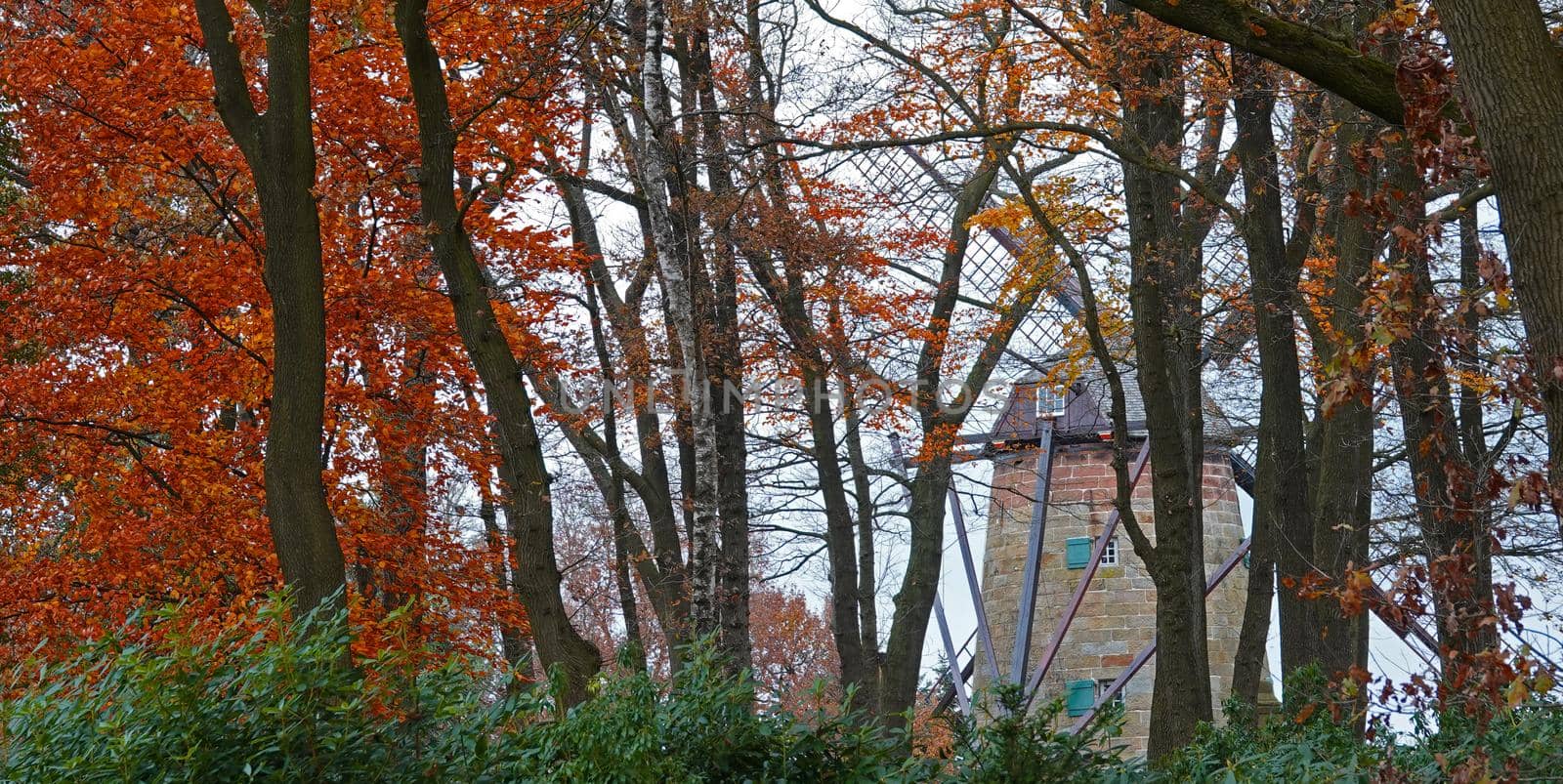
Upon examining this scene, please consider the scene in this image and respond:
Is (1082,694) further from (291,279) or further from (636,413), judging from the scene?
(291,279)

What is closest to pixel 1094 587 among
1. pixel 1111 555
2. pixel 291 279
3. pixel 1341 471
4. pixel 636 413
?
pixel 1111 555

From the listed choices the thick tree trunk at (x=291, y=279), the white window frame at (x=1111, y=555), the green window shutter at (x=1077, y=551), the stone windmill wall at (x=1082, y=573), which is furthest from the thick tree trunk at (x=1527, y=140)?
the green window shutter at (x=1077, y=551)

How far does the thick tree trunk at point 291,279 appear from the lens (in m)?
8.30

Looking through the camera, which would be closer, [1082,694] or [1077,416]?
[1082,694]

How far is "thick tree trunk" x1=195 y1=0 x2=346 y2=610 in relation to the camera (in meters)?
8.30

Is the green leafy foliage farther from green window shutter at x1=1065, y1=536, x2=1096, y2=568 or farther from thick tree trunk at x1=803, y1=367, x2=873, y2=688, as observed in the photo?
green window shutter at x1=1065, y1=536, x2=1096, y2=568

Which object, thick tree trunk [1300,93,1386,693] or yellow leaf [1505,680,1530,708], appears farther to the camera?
thick tree trunk [1300,93,1386,693]

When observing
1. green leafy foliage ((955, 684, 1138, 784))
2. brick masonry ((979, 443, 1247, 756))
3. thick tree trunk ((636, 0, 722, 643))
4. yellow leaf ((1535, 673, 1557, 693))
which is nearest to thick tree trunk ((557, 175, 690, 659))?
thick tree trunk ((636, 0, 722, 643))

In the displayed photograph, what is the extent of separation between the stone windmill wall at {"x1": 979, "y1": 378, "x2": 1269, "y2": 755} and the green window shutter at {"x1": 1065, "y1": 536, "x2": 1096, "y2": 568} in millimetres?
16

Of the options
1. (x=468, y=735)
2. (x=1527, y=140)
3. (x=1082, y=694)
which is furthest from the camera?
(x=1082, y=694)

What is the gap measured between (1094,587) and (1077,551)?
798mm

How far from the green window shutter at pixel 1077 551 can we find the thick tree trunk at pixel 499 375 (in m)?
15.8

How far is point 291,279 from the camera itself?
8.52 meters

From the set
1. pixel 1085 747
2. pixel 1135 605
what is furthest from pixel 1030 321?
pixel 1085 747
